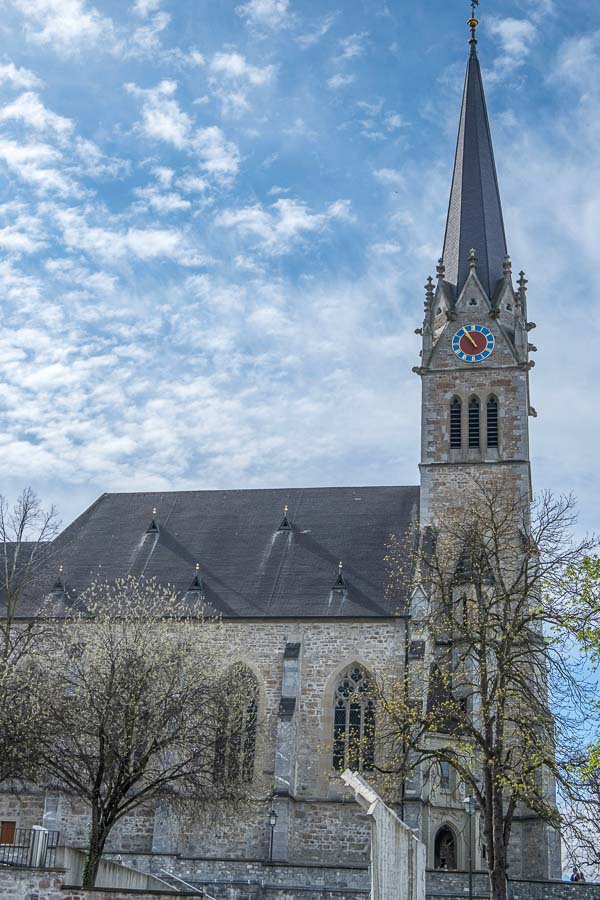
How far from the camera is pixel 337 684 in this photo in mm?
30953

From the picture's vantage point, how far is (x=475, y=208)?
3934 centimetres

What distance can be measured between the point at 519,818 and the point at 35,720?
14.2 m

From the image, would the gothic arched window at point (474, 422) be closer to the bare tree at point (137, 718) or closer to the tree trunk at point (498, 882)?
the bare tree at point (137, 718)

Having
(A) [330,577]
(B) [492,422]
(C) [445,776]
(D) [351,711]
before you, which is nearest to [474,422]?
(B) [492,422]

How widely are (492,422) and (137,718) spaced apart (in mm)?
17278

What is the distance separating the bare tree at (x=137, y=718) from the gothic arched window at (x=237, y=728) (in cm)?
5

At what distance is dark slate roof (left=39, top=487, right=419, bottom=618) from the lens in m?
32.4

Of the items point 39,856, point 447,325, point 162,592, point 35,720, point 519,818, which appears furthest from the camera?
point 447,325

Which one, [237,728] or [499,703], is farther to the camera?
[237,728]

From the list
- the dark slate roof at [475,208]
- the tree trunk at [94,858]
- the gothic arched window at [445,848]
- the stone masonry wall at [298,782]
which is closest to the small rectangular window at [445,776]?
the gothic arched window at [445,848]

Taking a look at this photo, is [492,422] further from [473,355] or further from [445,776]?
[445,776]

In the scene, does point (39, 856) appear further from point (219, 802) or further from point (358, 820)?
point (358, 820)

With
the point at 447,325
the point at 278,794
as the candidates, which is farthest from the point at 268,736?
the point at 447,325

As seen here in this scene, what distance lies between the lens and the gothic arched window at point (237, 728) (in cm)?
2597
